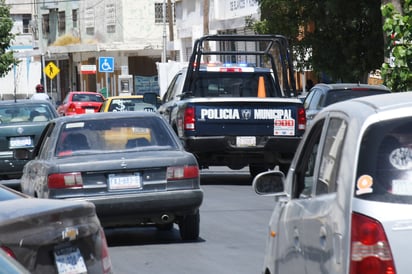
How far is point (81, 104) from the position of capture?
4466cm

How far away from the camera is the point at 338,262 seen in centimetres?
547

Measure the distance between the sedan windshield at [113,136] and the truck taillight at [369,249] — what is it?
293 inches

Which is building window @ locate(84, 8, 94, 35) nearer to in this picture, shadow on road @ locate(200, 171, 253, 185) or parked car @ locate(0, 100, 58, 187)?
shadow on road @ locate(200, 171, 253, 185)

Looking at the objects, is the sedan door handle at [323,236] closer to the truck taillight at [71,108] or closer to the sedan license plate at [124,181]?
the sedan license plate at [124,181]

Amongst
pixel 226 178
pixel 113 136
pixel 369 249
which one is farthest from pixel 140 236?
pixel 369 249

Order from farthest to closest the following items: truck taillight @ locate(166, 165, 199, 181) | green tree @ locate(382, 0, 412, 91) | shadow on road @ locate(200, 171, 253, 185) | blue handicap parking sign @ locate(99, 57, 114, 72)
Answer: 1. blue handicap parking sign @ locate(99, 57, 114, 72)
2. shadow on road @ locate(200, 171, 253, 185)
3. green tree @ locate(382, 0, 412, 91)
4. truck taillight @ locate(166, 165, 199, 181)

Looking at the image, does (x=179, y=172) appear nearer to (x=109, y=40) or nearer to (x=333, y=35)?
(x=333, y=35)

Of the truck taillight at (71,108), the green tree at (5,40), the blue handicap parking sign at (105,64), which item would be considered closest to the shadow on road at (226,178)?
the truck taillight at (71,108)

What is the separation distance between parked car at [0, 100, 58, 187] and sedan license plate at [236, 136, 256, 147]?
12.4 feet

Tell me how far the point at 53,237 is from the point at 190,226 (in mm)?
6372

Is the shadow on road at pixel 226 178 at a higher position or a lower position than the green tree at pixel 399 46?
lower

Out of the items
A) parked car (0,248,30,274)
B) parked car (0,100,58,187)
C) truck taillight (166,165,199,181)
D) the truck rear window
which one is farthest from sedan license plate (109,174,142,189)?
the truck rear window

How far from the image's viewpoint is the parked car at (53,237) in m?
6.28

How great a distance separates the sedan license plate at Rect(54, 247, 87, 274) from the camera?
257 inches
